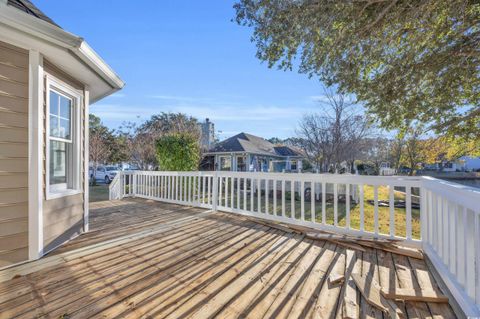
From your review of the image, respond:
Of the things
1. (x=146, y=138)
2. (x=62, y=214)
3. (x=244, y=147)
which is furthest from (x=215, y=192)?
(x=244, y=147)

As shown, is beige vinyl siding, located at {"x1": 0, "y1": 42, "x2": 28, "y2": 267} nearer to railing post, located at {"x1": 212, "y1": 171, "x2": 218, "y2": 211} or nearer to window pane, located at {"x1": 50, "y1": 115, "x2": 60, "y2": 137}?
window pane, located at {"x1": 50, "y1": 115, "x2": 60, "y2": 137}

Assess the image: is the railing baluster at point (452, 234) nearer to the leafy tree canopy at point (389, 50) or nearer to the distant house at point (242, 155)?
the leafy tree canopy at point (389, 50)

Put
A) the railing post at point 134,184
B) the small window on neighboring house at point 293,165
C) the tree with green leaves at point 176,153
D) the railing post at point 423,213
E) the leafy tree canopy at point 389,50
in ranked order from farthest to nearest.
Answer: the small window on neighboring house at point 293,165 < the tree with green leaves at point 176,153 < the railing post at point 134,184 < the leafy tree canopy at point 389,50 < the railing post at point 423,213

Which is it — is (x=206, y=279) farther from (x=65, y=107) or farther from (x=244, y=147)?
(x=244, y=147)

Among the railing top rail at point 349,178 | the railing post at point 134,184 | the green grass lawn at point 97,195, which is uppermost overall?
the railing top rail at point 349,178

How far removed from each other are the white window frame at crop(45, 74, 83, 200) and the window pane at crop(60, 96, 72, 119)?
0.16ft

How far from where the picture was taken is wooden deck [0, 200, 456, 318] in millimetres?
1729

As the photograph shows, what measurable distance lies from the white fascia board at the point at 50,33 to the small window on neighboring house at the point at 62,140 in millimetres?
548

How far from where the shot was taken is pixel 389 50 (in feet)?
15.9

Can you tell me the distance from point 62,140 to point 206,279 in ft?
9.01

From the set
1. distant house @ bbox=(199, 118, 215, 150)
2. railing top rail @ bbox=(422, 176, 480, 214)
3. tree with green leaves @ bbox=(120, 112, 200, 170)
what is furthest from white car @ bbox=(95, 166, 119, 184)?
railing top rail @ bbox=(422, 176, 480, 214)

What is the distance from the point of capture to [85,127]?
368cm

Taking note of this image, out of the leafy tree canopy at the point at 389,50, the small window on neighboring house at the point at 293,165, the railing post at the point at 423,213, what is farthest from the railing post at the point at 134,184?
the small window on neighboring house at the point at 293,165

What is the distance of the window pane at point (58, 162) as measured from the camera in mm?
3064
